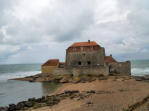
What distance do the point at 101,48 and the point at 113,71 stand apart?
5237mm

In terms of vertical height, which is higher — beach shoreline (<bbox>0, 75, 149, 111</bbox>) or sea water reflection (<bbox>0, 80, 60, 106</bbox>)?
beach shoreline (<bbox>0, 75, 149, 111</bbox>)

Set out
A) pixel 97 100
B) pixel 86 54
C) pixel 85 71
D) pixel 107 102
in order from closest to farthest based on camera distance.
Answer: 1. pixel 107 102
2. pixel 97 100
3. pixel 85 71
4. pixel 86 54

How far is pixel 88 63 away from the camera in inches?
1152

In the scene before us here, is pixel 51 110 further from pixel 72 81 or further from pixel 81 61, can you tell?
pixel 81 61

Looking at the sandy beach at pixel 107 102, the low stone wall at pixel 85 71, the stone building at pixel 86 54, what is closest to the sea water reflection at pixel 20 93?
the sandy beach at pixel 107 102

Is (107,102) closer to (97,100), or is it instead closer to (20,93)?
(97,100)

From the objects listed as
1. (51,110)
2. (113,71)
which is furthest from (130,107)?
(113,71)

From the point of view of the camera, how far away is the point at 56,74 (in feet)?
89.1

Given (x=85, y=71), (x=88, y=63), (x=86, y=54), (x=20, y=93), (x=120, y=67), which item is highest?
(x=86, y=54)

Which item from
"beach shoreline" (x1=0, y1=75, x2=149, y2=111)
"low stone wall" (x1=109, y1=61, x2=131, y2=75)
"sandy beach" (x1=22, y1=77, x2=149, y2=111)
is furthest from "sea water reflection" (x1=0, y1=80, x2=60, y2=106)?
"low stone wall" (x1=109, y1=61, x2=131, y2=75)

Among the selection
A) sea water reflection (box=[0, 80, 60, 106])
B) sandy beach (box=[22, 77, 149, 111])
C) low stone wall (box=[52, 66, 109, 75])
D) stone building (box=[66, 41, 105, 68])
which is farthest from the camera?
stone building (box=[66, 41, 105, 68])

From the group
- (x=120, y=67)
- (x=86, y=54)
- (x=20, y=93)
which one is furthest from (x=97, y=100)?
(x=86, y=54)

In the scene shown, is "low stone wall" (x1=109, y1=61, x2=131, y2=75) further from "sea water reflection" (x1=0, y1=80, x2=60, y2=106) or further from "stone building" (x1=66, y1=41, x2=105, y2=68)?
"sea water reflection" (x1=0, y1=80, x2=60, y2=106)

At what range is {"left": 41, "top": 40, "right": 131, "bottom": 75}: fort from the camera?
2445 centimetres
